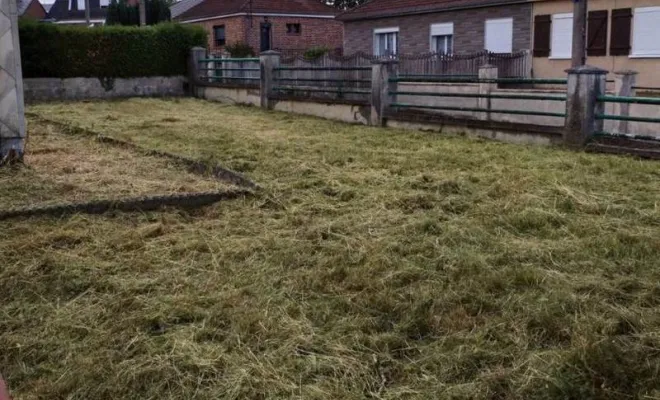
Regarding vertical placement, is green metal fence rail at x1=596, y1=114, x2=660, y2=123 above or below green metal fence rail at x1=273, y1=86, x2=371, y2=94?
below

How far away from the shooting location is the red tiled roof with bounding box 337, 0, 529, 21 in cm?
2550

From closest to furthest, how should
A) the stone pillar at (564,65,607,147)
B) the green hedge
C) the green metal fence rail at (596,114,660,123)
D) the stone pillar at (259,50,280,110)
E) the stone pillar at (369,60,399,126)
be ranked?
the green metal fence rail at (596,114,660,123), the stone pillar at (564,65,607,147), the stone pillar at (369,60,399,126), the stone pillar at (259,50,280,110), the green hedge

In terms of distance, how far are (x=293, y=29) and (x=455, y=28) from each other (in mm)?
12839

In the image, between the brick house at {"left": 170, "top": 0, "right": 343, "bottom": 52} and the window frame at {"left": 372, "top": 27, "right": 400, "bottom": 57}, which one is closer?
the window frame at {"left": 372, "top": 27, "right": 400, "bottom": 57}

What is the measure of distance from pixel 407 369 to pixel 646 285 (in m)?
1.73

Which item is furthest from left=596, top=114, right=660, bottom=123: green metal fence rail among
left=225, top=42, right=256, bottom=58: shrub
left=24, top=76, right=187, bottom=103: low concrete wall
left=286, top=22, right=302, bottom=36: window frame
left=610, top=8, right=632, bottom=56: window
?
left=286, top=22, right=302, bottom=36: window frame

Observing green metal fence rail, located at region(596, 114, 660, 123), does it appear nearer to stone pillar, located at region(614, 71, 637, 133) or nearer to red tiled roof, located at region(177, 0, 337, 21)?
stone pillar, located at region(614, 71, 637, 133)

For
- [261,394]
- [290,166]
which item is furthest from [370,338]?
[290,166]

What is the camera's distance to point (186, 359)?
3.43 metres

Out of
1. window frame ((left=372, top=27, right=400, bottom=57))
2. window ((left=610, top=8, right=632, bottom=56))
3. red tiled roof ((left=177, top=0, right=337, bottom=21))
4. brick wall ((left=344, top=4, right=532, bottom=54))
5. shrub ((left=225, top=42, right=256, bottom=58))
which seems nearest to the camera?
window ((left=610, top=8, right=632, bottom=56))

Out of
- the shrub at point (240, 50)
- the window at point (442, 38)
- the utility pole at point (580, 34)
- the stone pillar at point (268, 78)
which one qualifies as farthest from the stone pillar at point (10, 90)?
the shrub at point (240, 50)

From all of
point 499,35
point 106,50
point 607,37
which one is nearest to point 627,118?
point 607,37

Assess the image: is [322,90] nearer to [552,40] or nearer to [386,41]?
[552,40]

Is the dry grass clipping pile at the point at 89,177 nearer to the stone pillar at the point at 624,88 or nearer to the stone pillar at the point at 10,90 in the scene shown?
the stone pillar at the point at 10,90
